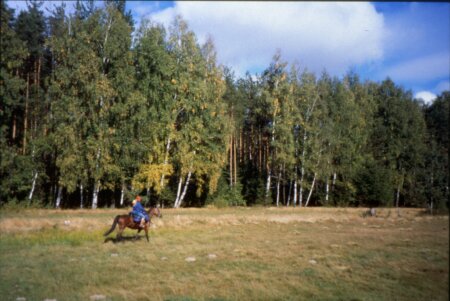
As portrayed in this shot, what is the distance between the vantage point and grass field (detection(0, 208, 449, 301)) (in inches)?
165

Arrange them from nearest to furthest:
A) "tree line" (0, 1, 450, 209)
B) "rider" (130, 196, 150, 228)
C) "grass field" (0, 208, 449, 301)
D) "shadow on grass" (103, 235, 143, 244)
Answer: "grass field" (0, 208, 449, 301)
"shadow on grass" (103, 235, 143, 244)
"rider" (130, 196, 150, 228)
"tree line" (0, 1, 450, 209)

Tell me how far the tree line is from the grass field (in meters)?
14.3

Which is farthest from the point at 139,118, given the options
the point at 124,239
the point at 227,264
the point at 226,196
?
the point at 227,264

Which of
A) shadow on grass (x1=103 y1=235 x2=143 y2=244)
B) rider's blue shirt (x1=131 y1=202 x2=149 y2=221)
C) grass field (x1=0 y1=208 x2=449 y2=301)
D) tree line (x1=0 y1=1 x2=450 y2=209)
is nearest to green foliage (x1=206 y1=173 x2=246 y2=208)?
tree line (x1=0 y1=1 x2=450 y2=209)

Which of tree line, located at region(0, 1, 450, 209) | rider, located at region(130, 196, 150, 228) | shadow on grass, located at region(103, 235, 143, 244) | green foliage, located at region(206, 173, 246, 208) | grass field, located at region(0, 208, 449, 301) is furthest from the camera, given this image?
green foliage, located at region(206, 173, 246, 208)

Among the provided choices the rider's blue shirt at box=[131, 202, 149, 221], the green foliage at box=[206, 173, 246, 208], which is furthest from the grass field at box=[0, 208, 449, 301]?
the green foliage at box=[206, 173, 246, 208]

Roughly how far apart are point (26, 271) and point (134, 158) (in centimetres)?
2509

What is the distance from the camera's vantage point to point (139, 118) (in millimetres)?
35656

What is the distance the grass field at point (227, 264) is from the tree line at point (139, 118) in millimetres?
14257

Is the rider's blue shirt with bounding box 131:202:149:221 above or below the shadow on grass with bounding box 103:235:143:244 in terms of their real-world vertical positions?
above

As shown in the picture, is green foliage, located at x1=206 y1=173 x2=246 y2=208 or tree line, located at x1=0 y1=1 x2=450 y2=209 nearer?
tree line, located at x1=0 y1=1 x2=450 y2=209

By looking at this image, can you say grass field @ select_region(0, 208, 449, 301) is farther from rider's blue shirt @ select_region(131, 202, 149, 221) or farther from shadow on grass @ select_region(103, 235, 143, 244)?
rider's blue shirt @ select_region(131, 202, 149, 221)

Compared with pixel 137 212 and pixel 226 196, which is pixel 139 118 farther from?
pixel 137 212

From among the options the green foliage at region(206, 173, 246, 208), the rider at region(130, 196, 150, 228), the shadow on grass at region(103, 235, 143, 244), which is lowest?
the shadow on grass at region(103, 235, 143, 244)
